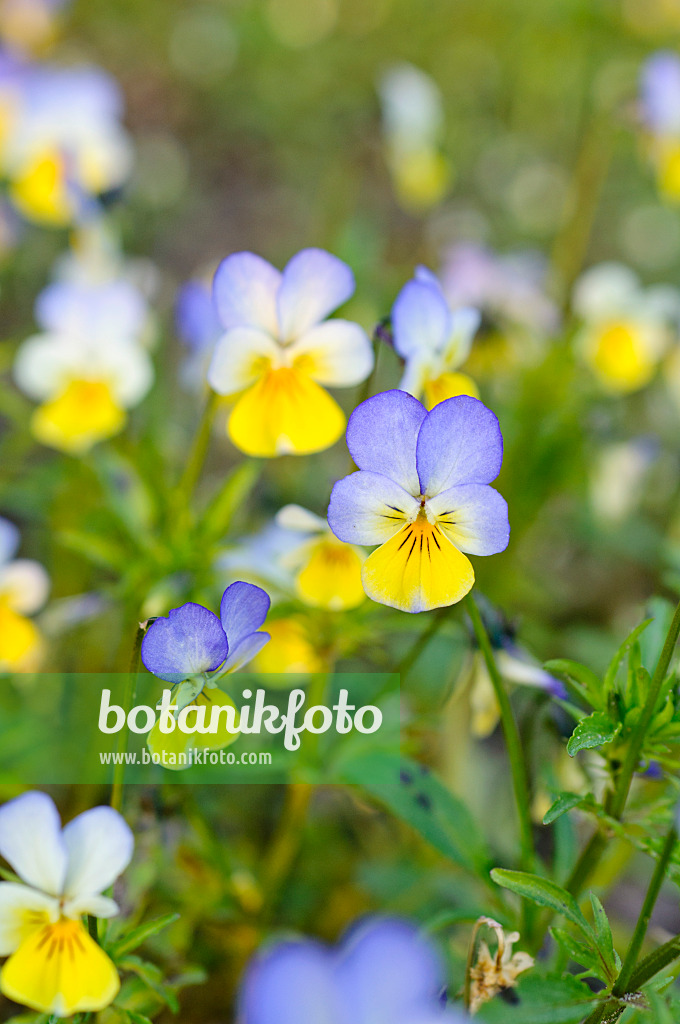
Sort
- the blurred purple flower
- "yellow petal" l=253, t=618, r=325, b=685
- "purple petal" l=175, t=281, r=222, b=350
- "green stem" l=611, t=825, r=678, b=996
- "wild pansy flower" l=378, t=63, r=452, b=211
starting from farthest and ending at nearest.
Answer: "wild pansy flower" l=378, t=63, r=452, b=211
the blurred purple flower
"purple petal" l=175, t=281, r=222, b=350
"yellow petal" l=253, t=618, r=325, b=685
"green stem" l=611, t=825, r=678, b=996

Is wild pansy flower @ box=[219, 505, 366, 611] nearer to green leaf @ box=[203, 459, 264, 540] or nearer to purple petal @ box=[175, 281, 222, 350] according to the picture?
green leaf @ box=[203, 459, 264, 540]

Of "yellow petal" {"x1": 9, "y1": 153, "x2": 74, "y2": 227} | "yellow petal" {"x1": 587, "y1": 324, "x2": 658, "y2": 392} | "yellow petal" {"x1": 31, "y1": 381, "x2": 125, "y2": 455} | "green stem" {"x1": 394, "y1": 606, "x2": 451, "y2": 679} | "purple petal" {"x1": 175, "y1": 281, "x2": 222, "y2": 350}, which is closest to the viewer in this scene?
"green stem" {"x1": 394, "y1": 606, "x2": 451, "y2": 679}

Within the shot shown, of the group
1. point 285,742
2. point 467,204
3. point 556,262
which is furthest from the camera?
point 467,204

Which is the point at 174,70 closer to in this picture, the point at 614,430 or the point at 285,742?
the point at 614,430

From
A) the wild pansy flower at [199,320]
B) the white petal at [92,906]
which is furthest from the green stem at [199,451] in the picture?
the white petal at [92,906]

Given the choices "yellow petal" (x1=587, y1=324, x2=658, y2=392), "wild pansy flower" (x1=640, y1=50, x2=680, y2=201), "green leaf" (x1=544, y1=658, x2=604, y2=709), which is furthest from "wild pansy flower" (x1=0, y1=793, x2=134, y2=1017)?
"wild pansy flower" (x1=640, y1=50, x2=680, y2=201)

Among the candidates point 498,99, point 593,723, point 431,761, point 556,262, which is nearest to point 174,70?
point 498,99

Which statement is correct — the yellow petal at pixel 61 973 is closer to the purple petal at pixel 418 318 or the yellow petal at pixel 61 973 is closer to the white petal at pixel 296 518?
the white petal at pixel 296 518
